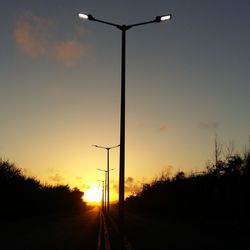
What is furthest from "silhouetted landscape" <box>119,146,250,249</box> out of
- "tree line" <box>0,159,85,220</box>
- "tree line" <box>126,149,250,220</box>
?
"tree line" <box>0,159,85,220</box>

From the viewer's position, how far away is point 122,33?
2430cm

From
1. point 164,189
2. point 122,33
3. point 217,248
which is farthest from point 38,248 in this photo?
point 164,189

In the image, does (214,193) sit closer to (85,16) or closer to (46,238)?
(46,238)

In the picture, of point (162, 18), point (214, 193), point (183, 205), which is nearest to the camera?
point (162, 18)

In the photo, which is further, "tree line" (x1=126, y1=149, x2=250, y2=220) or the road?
"tree line" (x1=126, y1=149, x2=250, y2=220)

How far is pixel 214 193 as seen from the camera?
55594 millimetres

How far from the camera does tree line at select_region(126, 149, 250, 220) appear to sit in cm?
4972

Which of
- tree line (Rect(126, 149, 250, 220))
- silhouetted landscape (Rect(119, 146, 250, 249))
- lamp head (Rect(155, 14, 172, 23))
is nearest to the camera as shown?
lamp head (Rect(155, 14, 172, 23))

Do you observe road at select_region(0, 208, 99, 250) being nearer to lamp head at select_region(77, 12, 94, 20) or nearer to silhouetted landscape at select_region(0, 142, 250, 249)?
silhouetted landscape at select_region(0, 142, 250, 249)

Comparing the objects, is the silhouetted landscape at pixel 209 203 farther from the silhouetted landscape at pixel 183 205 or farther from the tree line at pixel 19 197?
the tree line at pixel 19 197

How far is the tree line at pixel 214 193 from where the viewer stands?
4972 cm

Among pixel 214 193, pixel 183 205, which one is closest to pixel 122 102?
pixel 214 193

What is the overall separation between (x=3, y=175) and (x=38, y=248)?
92.0ft

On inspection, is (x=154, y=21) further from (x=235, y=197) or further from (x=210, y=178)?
(x=210, y=178)
